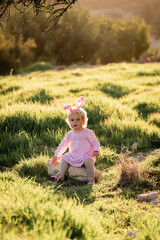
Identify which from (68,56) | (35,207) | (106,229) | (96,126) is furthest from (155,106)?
(68,56)

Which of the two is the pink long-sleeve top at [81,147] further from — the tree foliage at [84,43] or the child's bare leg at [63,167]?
the tree foliage at [84,43]

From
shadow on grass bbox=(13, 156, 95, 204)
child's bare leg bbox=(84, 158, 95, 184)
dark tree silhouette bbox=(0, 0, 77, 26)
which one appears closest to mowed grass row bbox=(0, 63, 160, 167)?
shadow on grass bbox=(13, 156, 95, 204)

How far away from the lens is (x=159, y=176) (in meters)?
3.54

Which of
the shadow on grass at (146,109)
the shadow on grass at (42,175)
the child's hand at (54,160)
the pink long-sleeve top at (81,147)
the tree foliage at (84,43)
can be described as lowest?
the shadow on grass at (42,175)

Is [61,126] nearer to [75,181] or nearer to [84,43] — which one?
[75,181]

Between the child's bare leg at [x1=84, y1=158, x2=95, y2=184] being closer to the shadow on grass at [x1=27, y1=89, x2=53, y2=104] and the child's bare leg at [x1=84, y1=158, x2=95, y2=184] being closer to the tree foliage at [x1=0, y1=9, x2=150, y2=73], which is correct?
the shadow on grass at [x1=27, y1=89, x2=53, y2=104]

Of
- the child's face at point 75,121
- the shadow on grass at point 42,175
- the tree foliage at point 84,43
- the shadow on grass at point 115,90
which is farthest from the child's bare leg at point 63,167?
the tree foliage at point 84,43

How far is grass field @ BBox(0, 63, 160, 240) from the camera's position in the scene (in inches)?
76.3

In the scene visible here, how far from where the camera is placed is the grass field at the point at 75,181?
1938 mm

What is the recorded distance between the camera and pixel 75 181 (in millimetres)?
3805

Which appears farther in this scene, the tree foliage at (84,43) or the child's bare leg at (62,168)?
the tree foliage at (84,43)

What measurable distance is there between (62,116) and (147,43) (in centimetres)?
3836

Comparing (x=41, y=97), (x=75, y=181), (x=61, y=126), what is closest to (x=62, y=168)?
(x=75, y=181)

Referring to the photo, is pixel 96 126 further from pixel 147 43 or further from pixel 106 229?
pixel 147 43
